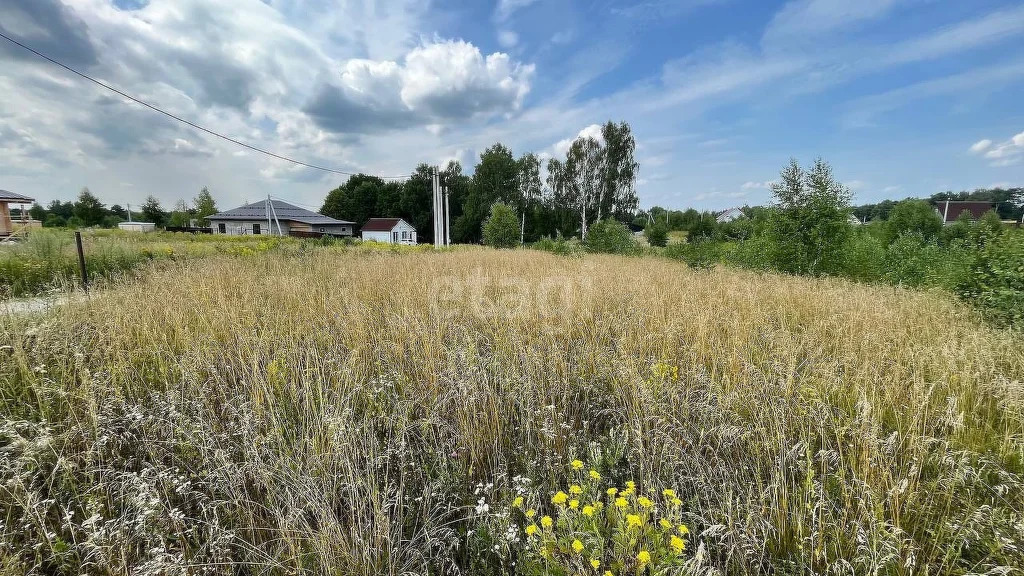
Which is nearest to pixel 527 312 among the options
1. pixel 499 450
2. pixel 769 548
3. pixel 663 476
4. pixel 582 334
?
pixel 582 334

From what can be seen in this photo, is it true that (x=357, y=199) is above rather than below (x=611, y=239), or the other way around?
above

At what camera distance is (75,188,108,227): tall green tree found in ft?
133

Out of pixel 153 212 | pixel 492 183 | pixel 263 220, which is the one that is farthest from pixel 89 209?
pixel 492 183

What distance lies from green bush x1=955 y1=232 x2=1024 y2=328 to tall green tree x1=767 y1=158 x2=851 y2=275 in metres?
3.55

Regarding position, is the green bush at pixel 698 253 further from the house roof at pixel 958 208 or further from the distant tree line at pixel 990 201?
the house roof at pixel 958 208

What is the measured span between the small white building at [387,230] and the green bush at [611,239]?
91.5 feet

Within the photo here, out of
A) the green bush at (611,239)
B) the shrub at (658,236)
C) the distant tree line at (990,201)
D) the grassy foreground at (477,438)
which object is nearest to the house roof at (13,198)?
the grassy foreground at (477,438)

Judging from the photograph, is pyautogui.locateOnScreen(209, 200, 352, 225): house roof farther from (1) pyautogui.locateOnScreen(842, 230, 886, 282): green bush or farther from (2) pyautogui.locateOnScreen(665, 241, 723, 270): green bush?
(1) pyautogui.locateOnScreen(842, 230, 886, 282): green bush

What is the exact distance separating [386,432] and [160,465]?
1178 mm

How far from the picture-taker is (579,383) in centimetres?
293

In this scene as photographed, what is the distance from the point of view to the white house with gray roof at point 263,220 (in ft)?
124

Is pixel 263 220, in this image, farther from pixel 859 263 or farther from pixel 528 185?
pixel 859 263

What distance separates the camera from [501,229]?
23.2 m

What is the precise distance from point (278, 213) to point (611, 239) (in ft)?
122
